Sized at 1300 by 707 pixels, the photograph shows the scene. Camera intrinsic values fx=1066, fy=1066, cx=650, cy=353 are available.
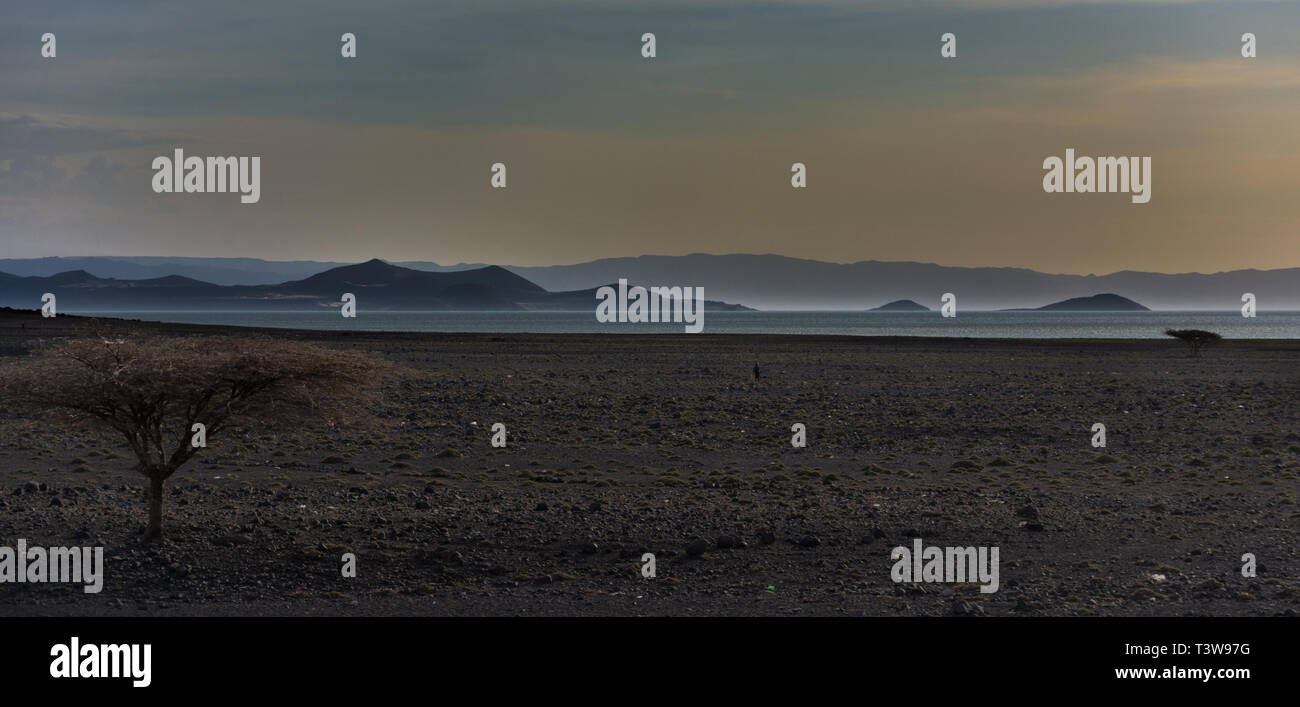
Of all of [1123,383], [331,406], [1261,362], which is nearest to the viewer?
[331,406]

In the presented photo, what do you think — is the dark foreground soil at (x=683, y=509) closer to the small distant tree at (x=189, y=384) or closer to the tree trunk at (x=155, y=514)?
the tree trunk at (x=155, y=514)

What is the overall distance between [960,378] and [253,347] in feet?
111

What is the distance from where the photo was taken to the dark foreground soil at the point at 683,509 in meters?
10.1

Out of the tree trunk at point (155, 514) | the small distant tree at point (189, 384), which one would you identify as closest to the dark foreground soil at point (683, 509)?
the tree trunk at point (155, 514)

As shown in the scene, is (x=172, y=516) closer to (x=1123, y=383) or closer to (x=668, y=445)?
(x=668, y=445)

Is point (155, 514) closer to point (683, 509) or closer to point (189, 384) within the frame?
point (189, 384)

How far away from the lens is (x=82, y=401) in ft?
35.3

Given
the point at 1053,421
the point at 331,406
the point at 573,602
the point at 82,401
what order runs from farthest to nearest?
1. the point at 1053,421
2. the point at 331,406
3. the point at 82,401
4. the point at 573,602

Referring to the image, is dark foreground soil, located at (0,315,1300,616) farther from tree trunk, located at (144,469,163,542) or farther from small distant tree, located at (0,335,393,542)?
small distant tree, located at (0,335,393,542)

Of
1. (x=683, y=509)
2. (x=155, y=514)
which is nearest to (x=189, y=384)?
(x=155, y=514)

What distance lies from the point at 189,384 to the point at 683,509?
6.31 meters

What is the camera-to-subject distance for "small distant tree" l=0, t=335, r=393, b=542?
10.6m

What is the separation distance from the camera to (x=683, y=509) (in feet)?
46.2

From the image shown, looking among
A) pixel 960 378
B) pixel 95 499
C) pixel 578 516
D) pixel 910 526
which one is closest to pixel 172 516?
pixel 95 499
